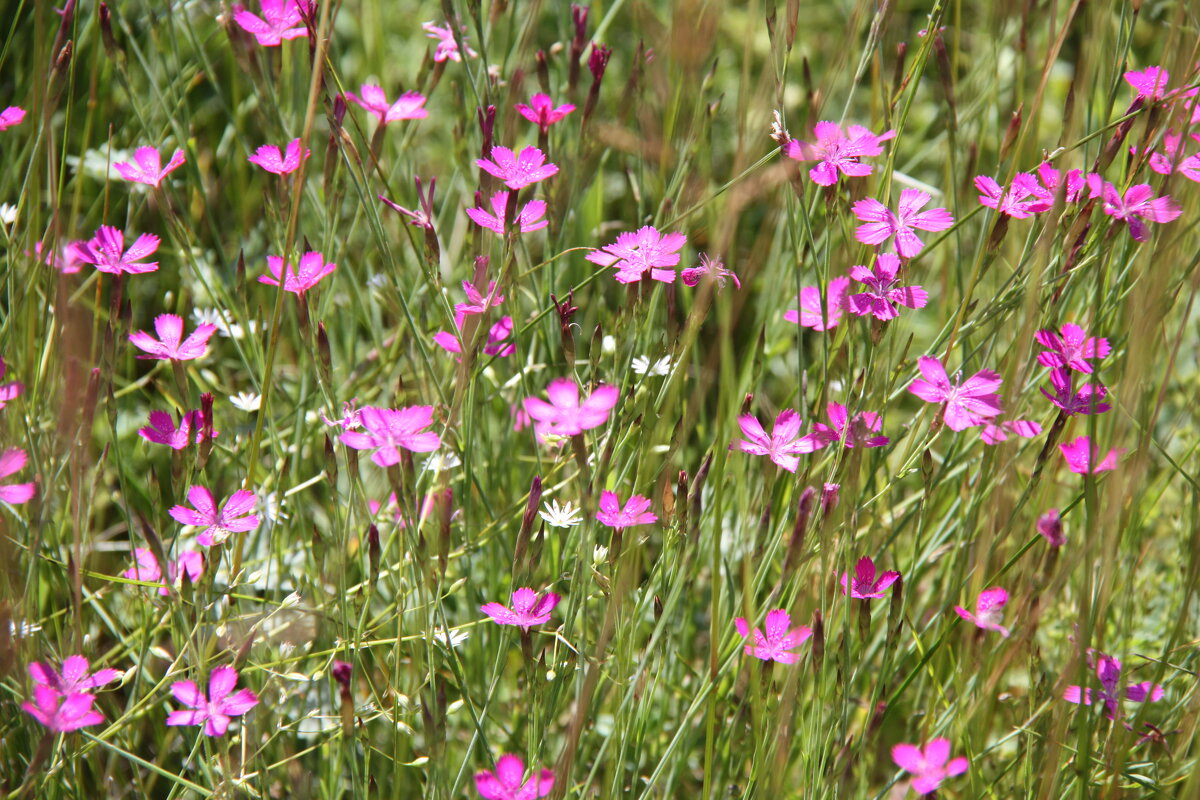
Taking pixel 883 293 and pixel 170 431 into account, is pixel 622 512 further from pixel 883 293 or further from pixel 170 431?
pixel 170 431

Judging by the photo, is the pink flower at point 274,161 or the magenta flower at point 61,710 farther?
the pink flower at point 274,161

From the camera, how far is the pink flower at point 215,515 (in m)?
0.76

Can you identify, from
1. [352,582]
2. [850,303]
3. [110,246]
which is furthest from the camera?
[352,582]

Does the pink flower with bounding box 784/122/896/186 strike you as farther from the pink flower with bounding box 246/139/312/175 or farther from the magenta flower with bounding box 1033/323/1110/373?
the pink flower with bounding box 246/139/312/175

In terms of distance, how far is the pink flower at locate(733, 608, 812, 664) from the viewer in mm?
757

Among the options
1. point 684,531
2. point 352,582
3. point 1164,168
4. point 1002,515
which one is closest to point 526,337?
point 352,582

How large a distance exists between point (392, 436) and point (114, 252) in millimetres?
324

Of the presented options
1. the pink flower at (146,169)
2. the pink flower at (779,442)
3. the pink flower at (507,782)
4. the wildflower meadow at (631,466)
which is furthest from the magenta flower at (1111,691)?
the pink flower at (146,169)

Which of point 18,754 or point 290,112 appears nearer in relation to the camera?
point 18,754

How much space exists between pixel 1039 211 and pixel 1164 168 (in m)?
0.11

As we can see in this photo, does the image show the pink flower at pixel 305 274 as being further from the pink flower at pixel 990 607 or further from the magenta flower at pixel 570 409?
the pink flower at pixel 990 607

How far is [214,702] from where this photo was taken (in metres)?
0.73

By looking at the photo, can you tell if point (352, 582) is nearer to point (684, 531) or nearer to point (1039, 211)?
point (684, 531)

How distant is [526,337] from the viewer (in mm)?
1127
